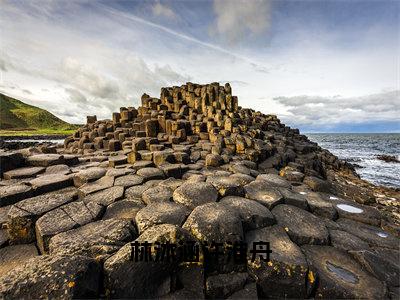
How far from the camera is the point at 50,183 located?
4.94 metres

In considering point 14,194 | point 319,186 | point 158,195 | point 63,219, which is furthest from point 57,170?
point 319,186

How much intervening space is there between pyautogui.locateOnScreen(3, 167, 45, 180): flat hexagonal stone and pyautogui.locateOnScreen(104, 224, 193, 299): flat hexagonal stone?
5017mm

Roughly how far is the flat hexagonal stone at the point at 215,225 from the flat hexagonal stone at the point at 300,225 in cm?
110

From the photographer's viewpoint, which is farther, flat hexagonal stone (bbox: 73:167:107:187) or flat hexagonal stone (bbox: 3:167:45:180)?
flat hexagonal stone (bbox: 3:167:45:180)

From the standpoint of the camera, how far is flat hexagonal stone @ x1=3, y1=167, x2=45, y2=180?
566 centimetres

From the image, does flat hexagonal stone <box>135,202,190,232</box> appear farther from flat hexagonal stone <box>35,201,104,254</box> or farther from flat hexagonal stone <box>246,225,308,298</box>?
flat hexagonal stone <box>246,225,308,298</box>

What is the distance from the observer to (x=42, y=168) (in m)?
6.44

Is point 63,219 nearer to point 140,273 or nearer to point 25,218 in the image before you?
point 25,218

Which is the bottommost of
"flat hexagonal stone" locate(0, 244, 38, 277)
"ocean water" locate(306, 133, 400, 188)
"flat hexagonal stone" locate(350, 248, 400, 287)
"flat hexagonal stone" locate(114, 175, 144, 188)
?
"ocean water" locate(306, 133, 400, 188)

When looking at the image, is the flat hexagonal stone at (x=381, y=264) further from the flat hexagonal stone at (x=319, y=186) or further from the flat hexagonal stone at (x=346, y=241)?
the flat hexagonal stone at (x=319, y=186)

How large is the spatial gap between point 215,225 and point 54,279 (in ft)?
6.17

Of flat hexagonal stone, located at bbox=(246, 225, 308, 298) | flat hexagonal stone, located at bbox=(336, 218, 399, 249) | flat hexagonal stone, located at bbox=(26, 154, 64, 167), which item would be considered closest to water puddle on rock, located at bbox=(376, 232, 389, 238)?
flat hexagonal stone, located at bbox=(336, 218, 399, 249)

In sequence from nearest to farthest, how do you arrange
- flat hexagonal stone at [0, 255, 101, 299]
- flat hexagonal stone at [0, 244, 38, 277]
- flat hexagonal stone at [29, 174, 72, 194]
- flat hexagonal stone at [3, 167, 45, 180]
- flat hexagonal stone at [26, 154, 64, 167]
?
flat hexagonal stone at [0, 255, 101, 299] → flat hexagonal stone at [0, 244, 38, 277] → flat hexagonal stone at [29, 174, 72, 194] → flat hexagonal stone at [3, 167, 45, 180] → flat hexagonal stone at [26, 154, 64, 167]

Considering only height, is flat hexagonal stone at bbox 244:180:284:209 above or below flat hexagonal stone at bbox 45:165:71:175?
below
